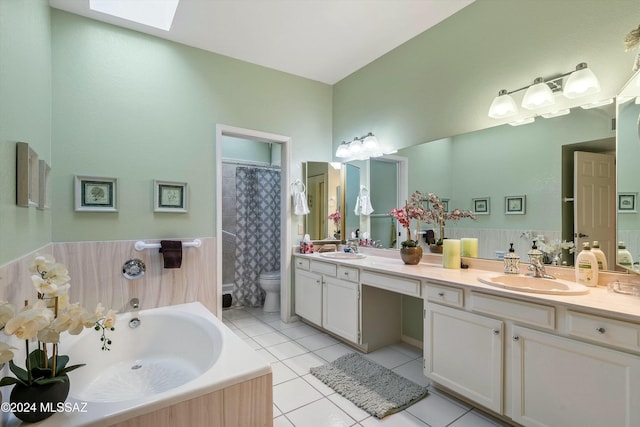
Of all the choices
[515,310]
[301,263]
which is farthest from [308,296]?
[515,310]

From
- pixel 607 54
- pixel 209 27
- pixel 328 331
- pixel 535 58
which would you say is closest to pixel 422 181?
pixel 535 58

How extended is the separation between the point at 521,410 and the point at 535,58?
2169mm

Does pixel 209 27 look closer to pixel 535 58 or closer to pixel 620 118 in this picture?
pixel 535 58

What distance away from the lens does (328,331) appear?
305 cm

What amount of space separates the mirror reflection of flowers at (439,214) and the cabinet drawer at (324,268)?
38.0 inches

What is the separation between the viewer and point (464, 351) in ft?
6.00

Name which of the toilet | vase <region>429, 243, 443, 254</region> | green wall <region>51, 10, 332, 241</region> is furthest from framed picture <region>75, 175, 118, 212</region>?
vase <region>429, 243, 443, 254</region>

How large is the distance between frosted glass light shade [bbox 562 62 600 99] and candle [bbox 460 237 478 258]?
1128mm

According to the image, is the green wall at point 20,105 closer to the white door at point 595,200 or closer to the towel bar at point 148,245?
the towel bar at point 148,245

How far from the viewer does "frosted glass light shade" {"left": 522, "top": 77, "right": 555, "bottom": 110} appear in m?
1.90

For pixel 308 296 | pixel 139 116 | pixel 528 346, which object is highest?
pixel 139 116

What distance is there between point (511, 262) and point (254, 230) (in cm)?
319

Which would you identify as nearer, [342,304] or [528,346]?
[528,346]

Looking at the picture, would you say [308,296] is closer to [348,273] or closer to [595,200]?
[348,273]
